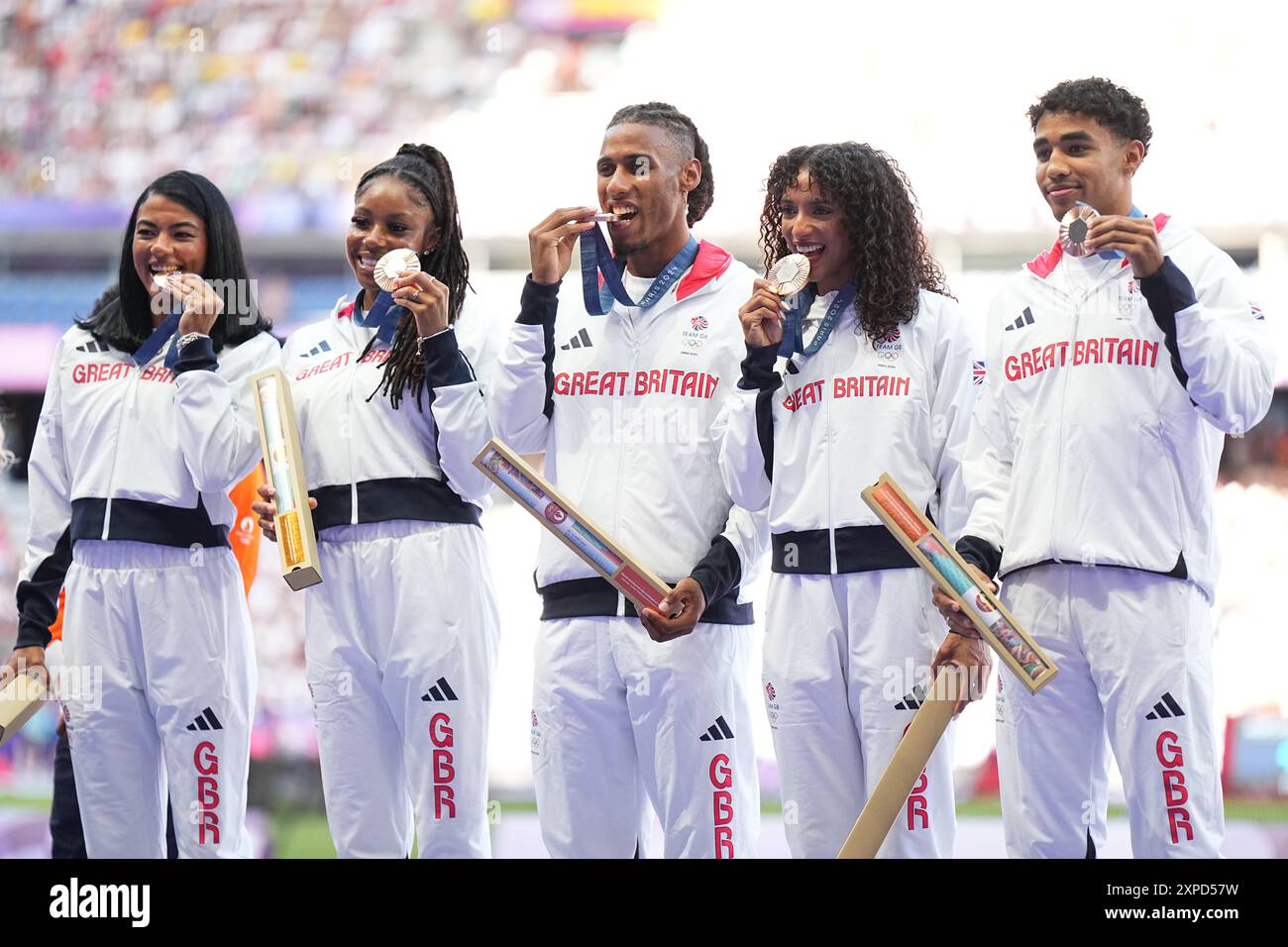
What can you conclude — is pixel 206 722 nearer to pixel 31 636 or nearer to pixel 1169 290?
pixel 31 636

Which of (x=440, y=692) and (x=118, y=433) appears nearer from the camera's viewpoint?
(x=440, y=692)

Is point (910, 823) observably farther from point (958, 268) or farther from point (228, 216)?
point (958, 268)

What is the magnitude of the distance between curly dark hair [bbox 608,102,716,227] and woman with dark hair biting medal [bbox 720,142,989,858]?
0.32 meters

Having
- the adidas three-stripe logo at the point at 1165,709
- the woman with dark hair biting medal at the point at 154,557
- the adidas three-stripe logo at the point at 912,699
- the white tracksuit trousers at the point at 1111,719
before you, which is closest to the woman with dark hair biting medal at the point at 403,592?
the woman with dark hair biting medal at the point at 154,557

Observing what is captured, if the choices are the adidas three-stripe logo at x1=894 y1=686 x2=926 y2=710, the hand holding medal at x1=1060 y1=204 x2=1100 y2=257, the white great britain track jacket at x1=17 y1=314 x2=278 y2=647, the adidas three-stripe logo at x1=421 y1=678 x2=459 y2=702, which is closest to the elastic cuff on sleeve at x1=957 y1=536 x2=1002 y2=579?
the adidas three-stripe logo at x1=894 y1=686 x2=926 y2=710

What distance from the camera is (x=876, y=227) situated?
365 cm

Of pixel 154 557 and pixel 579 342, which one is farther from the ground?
pixel 579 342

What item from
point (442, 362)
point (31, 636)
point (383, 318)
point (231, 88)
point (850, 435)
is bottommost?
point (31, 636)

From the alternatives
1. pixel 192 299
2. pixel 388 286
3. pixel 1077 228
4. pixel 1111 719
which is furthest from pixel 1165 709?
pixel 192 299

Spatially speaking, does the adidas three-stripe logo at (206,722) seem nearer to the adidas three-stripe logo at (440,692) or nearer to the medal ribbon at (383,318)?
the adidas three-stripe logo at (440,692)

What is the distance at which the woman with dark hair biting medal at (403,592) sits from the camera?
364cm

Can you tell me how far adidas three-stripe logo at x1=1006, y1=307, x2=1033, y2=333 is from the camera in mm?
3540

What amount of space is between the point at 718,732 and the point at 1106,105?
1636mm
